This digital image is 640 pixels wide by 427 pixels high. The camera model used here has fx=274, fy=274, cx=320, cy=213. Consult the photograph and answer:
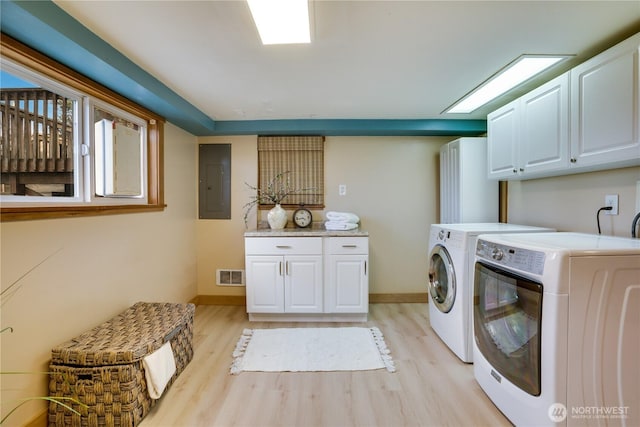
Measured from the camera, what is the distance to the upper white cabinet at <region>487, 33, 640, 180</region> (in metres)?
1.39

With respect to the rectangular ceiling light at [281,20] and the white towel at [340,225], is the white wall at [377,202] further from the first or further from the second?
the rectangular ceiling light at [281,20]

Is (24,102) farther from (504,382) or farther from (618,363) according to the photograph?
(618,363)

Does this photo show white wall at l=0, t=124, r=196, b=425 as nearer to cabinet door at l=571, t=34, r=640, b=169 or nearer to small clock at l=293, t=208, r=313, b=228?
small clock at l=293, t=208, r=313, b=228

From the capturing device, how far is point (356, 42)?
5.11 feet

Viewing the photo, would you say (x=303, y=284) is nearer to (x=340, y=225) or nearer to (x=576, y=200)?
(x=340, y=225)

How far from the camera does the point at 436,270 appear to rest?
2377 mm

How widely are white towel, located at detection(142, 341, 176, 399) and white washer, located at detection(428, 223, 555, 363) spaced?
1.99m

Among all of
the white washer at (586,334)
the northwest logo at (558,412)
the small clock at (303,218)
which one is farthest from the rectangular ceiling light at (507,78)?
the northwest logo at (558,412)

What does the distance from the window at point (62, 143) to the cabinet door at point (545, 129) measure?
299cm

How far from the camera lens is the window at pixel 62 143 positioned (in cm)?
140

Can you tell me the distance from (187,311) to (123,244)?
70 cm

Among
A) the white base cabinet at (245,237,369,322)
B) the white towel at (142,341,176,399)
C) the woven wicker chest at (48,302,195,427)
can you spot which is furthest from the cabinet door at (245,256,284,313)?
the woven wicker chest at (48,302,195,427)

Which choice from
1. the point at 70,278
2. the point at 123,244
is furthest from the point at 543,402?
the point at 123,244

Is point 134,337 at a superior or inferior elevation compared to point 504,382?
superior
